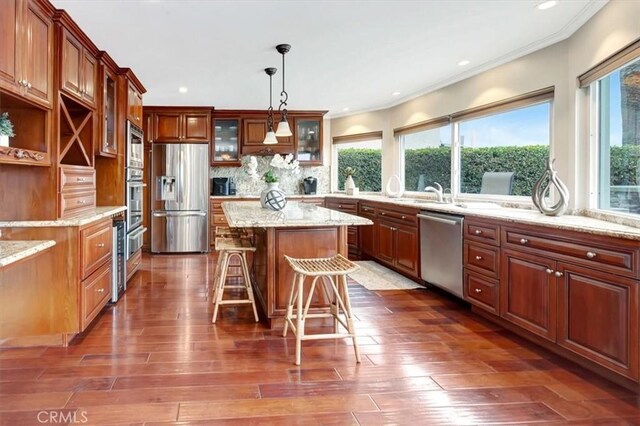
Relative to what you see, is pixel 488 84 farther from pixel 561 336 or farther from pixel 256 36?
pixel 561 336

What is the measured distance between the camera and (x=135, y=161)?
479cm

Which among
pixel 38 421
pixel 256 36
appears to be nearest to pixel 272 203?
pixel 256 36

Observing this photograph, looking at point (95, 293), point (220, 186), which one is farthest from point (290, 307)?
point (220, 186)

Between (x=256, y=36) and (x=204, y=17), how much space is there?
521 mm

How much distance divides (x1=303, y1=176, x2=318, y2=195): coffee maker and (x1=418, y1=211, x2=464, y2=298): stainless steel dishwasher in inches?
125

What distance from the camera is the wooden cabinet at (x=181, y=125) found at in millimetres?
6609

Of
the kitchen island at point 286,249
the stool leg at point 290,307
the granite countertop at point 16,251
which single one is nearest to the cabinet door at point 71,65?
the granite countertop at point 16,251

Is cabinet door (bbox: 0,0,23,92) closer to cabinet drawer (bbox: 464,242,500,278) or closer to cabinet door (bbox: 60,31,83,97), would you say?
cabinet door (bbox: 60,31,83,97)

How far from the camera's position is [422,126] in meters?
5.68

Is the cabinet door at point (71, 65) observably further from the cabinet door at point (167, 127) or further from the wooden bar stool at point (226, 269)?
the cabinet door at point (167, 127)

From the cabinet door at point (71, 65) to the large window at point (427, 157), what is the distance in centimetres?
391

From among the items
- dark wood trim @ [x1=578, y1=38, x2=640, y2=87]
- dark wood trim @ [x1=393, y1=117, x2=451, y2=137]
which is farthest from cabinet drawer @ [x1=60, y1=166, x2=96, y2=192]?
dark wood trim @ [x1=393, y1=117, x2=451, y2=137]

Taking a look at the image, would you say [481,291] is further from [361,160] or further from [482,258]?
[361,160]

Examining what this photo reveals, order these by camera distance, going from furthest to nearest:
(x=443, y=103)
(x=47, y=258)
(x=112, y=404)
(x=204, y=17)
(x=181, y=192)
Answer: (x=181, y=192), (x=443, y=103), (x=204, y=17), (x=47, y=258), (x=112, y=404)
